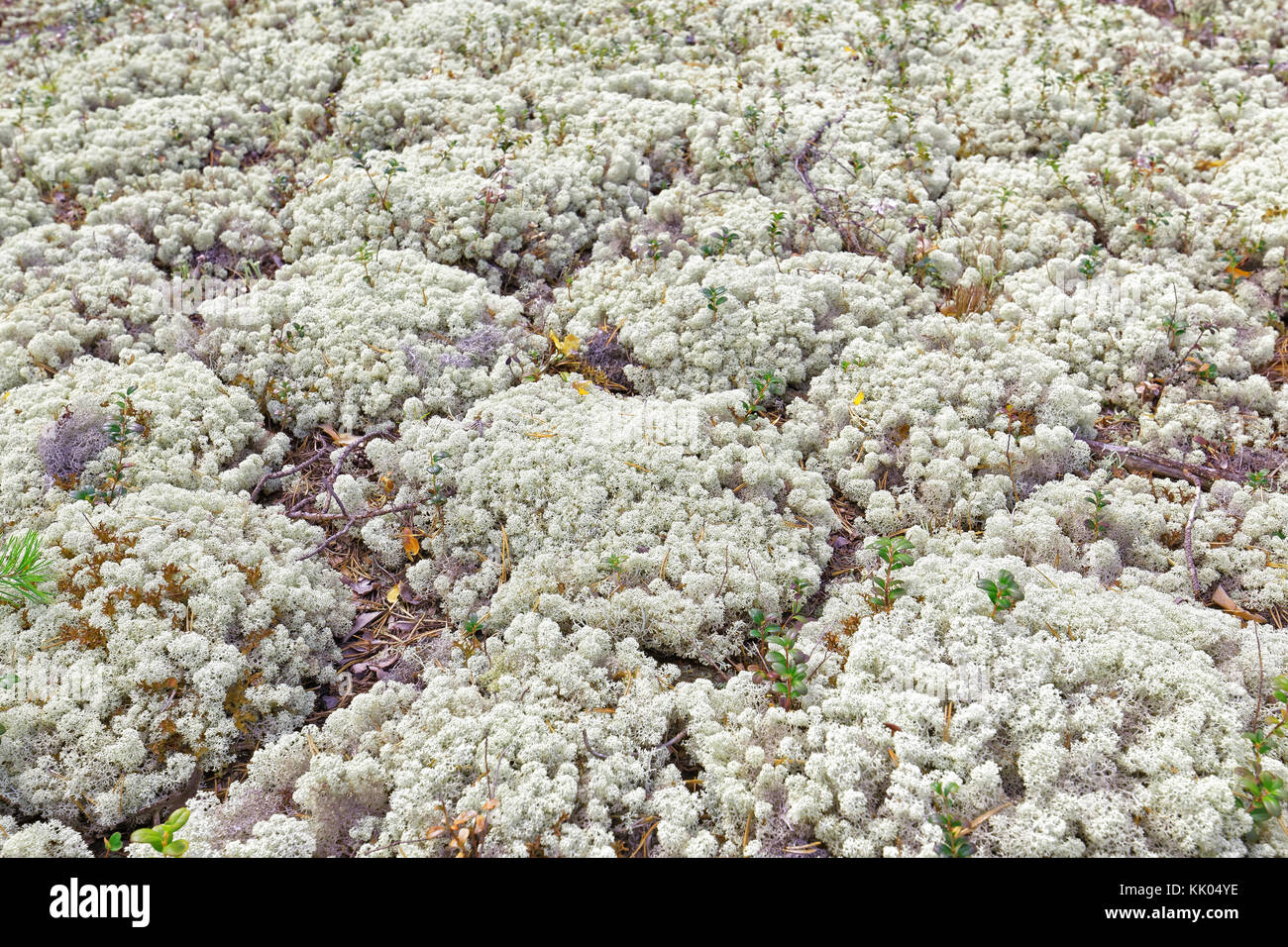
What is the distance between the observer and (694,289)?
5387mm

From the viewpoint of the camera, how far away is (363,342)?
5262 millimetres

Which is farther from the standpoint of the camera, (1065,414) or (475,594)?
(1065,414)

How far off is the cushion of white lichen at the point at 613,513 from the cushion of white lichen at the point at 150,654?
620 mm

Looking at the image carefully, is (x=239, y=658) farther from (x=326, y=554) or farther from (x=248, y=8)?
(x=248, y=8)

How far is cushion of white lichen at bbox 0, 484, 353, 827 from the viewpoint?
344 centimetres

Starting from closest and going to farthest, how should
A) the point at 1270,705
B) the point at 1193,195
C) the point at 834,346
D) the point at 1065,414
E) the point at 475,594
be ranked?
1. the point at 1270,705
2. the point at 475,594
3. the point at 1065,414
4. the point at 834,346
5. the point at 1193,195

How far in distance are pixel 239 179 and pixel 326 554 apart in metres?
3.79

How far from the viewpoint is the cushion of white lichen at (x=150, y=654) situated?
3.44m

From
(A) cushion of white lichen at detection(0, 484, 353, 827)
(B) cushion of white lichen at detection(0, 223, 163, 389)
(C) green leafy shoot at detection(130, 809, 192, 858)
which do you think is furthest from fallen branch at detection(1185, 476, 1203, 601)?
(B) cushion of white lichen at detection(0, 223, 163, 389)

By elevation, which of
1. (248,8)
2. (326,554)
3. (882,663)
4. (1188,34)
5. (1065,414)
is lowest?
(326,554)

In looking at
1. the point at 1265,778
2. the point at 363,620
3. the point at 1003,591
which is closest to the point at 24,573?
the point at 363,620

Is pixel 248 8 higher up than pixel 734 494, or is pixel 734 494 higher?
pixel 248 8

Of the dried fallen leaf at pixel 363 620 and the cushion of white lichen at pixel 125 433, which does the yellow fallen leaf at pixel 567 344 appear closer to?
the cushion of white lichen at pixel 125 433

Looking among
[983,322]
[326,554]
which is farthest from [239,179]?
[983,322]
